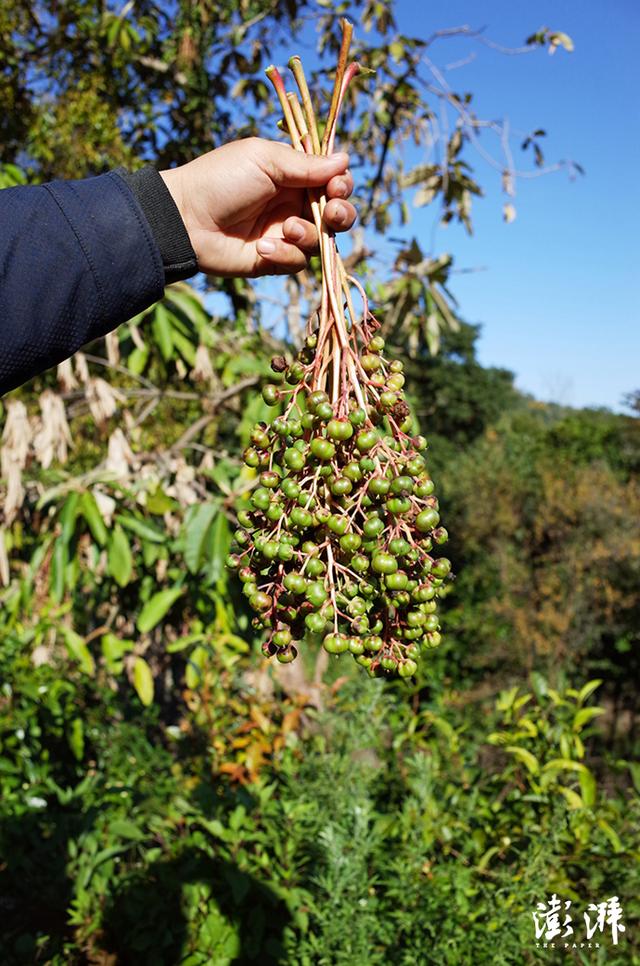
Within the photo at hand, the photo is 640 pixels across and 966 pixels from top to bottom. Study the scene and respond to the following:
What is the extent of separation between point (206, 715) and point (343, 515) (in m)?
2.03

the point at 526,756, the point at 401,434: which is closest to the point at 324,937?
the point at 526,756

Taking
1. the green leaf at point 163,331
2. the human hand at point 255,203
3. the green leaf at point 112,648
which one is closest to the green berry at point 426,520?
the human hand at point 255,203

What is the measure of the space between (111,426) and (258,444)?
239cm

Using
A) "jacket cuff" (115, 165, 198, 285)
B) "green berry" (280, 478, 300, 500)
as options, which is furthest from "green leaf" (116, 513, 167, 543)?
"green berry" (280, 478, 300, 500)

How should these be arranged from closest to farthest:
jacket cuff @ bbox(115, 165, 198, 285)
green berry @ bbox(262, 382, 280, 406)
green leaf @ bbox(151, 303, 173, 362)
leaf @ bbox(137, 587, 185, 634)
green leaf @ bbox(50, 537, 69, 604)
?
green berry @ bbox(262, 382, 280, 406)
jacket cuff @ bbox(115, 165, 198, 285)
green leaf @ bbox(50, 537, 69, 604)
leaf @ bbox(137, 587, 185, 634)
green leaf @ bbox(151, 303, 173, 362)

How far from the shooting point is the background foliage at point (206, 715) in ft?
6.27

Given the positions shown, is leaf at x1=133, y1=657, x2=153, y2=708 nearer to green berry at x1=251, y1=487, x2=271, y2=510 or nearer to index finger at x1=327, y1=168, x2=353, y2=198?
green berry at x1=251, y1=487, x2=271, y2=510

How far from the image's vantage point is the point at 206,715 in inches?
106

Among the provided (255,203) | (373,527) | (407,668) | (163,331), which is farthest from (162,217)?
(163,331)

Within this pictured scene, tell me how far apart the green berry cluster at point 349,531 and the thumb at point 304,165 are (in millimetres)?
308

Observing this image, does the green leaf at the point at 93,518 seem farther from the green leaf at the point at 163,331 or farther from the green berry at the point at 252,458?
the green berry at the point at 252,458

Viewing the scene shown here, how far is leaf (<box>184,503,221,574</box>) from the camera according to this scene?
2.12 meters

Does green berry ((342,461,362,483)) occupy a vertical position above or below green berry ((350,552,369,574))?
above

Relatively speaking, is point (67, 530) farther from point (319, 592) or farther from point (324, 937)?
point (319, 592)
